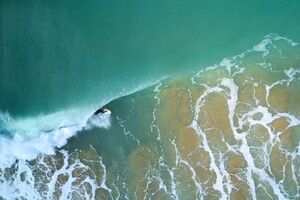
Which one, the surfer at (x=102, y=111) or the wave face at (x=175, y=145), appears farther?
the surfer at (x=102, y=111)

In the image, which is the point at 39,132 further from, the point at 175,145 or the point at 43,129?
the point at 175,145

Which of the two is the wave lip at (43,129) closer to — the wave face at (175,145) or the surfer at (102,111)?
the wave face at (175,145)

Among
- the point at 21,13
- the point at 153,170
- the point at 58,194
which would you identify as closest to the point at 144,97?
the point at 153,170

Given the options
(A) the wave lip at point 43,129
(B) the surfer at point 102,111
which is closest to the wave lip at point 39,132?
(A) the wave lip at point 43,129

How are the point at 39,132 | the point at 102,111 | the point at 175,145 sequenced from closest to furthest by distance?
the point at 175,145 < the point at 102,111 < the point at 39,132

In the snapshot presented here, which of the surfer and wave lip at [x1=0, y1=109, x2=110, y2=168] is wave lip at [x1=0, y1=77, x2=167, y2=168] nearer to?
wave lip at [x1=0, y1=109, x2=110, y2=168]

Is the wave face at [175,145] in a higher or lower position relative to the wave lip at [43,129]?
lower

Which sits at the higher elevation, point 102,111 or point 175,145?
point 102,111

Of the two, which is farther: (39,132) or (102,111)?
(39,132)

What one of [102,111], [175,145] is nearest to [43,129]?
[102,111]
